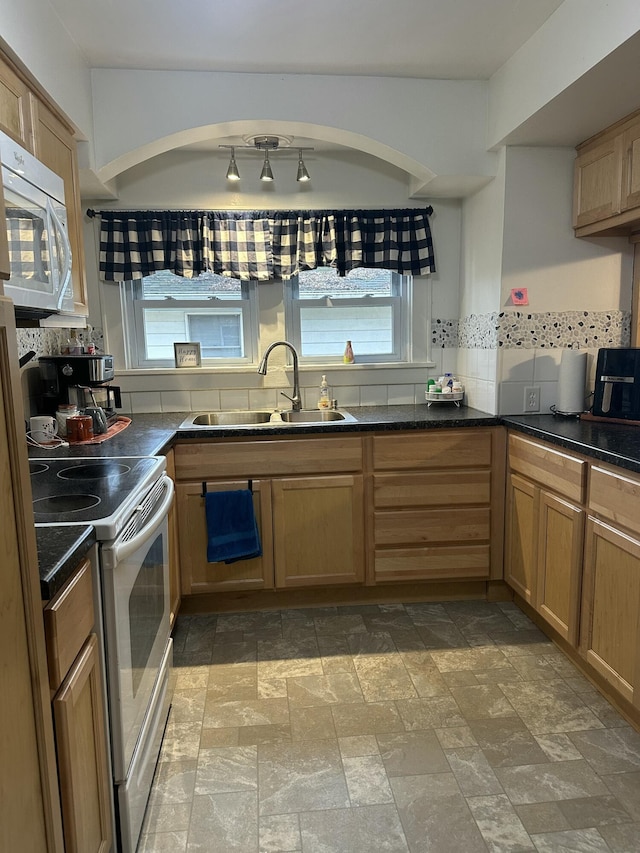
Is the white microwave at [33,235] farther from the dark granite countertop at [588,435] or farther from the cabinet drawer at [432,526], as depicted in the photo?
the dark granite countertop at [588,435]

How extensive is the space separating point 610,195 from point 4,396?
256 cm

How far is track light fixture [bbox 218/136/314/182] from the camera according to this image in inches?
115

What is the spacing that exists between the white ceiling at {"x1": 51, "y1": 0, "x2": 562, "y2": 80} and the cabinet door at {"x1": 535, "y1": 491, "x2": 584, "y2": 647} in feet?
6.13

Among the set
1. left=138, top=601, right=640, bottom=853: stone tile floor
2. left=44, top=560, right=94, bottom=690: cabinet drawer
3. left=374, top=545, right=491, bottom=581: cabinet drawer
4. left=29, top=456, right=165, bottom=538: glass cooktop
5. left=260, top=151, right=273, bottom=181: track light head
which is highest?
left=260, top=151, right=273, bottom=181: track light head

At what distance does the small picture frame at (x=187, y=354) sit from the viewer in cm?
323

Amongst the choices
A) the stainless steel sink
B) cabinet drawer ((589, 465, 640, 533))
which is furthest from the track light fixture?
cabinet drawer ((589, 465, 640, 533))

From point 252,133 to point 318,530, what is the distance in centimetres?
193

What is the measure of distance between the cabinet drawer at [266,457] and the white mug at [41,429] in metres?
0.54

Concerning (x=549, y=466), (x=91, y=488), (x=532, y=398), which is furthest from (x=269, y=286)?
(x=91, y=488)

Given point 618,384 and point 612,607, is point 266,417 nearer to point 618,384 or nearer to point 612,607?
point 618,384

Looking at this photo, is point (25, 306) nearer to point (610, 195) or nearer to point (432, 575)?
point (432, 575)

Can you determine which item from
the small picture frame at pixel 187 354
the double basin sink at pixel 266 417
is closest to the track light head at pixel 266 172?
the small picture frame at pixel 187 354

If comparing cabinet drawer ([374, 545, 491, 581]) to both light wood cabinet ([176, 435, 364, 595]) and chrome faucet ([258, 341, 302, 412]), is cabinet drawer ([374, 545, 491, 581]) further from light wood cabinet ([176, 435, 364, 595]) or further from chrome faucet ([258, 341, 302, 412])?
chrome faucet ([258, 341, 302, 412])

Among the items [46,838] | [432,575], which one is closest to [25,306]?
[46,838]
